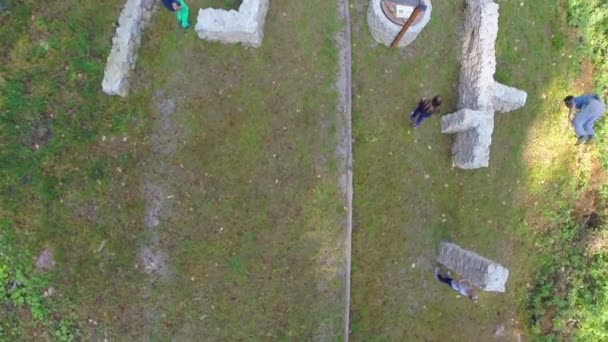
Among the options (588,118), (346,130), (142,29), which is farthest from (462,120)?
(142,29)

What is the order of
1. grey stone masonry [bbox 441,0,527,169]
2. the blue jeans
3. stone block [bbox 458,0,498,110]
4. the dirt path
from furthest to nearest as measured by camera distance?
the blue jeans → stone block [bbox 458,0,498,110] → the dirt path → grey stone masonry [bbox 441,0,527,169]

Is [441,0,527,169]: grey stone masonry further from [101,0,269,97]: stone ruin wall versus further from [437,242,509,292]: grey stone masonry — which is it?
[101,0,269,97]: stone ruin wall

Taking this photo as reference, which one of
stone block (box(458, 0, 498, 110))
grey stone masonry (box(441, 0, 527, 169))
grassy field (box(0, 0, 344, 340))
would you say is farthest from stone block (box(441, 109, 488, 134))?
grassy field (box(0, 0, 344, 340))

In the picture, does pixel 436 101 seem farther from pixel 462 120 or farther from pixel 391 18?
pixel 391 18

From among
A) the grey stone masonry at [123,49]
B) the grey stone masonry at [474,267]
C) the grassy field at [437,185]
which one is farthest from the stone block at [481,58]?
the grey stone masonry at [123,49]

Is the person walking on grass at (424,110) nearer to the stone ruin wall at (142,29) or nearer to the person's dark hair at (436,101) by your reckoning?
the person's dark hair at (436,101)

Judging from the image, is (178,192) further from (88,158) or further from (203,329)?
(203,329)

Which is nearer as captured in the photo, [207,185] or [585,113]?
[207,185]
